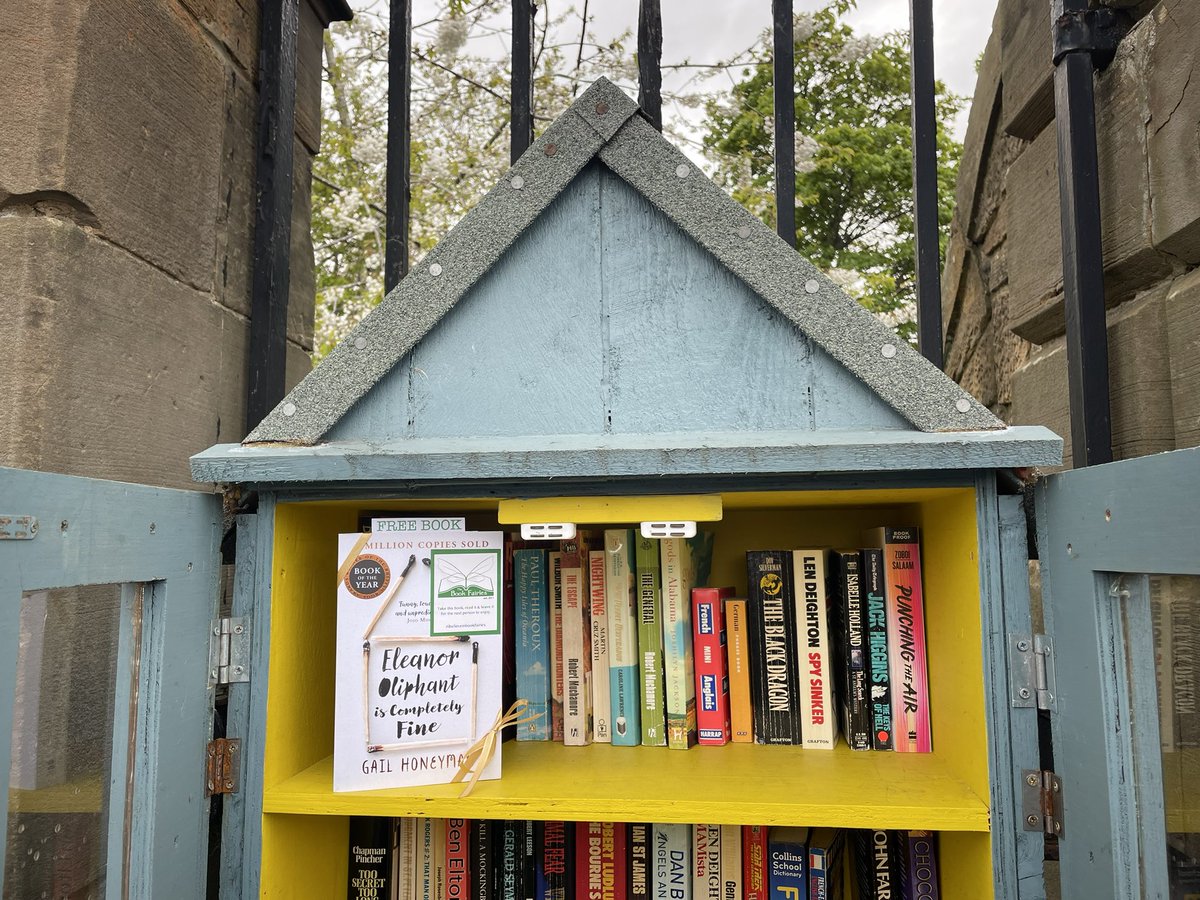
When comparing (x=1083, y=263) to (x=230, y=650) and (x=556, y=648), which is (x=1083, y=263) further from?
(x=230, y=650)

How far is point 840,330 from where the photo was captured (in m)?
0.99

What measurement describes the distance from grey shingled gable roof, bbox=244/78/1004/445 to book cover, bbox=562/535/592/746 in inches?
17.8

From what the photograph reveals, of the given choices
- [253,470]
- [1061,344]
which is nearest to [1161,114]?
[1061,344]

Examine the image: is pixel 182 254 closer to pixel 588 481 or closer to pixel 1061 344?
pixel 588 481

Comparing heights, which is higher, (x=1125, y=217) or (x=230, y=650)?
(x=1125, y=217)

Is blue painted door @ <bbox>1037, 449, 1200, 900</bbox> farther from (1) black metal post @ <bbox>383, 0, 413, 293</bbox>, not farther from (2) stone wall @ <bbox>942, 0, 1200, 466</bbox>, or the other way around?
(1) black metal post @ <bbox>383, 0, 413, 293</bbox>

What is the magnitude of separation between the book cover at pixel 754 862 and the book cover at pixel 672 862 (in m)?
0.08

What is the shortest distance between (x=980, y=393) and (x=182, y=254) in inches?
77.5

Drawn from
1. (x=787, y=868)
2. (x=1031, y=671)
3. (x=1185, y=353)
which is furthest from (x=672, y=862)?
(x=1185, y=353)

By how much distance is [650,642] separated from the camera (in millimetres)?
1240

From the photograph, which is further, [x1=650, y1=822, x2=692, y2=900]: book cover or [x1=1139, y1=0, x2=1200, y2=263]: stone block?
[x1=650, y1=822, x2=692, y2=900]: book cover

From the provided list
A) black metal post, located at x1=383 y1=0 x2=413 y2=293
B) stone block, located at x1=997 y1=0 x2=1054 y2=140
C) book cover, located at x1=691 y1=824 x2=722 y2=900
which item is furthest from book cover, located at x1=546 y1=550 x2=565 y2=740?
stone block, located at x1=997 y1=0 x2=1054 y2=140

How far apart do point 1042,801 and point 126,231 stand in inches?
57.6

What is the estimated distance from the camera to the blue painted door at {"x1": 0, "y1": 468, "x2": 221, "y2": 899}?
70cm
